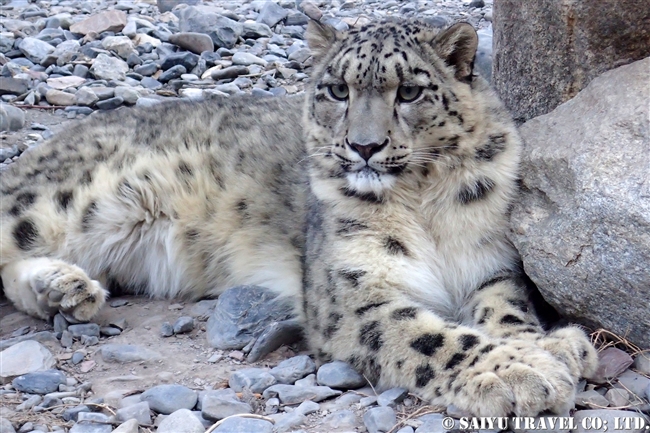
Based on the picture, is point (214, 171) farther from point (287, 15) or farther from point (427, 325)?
point (287, 15)

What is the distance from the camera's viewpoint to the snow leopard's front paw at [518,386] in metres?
2.55

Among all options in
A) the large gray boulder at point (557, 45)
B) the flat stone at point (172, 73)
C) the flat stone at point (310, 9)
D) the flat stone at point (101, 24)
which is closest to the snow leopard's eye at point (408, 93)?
the large gray boulder at point (557, 45)

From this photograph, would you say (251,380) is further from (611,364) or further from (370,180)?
(611,364)

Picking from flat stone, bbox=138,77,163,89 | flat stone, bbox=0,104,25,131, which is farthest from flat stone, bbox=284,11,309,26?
flat stone, bbox=0,104,25,131

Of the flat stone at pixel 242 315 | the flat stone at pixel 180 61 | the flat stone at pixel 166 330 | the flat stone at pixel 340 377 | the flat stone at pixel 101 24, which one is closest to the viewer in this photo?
the flat stone at pixel 340 377

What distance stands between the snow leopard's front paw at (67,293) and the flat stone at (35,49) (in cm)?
430

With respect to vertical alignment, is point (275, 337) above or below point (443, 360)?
below

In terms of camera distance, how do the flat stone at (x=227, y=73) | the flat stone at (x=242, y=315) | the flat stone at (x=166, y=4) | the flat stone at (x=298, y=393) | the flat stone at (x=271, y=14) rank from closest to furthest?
the flat stone at (x=298, y=393) → the flat stone at (x=242, y=315) → the flat stone at (x=227, y=73) → the flat stone at (x=271, y=14) → the flat stone at (x=166, y=4)

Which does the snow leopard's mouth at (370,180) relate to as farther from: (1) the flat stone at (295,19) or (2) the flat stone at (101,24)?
(1) the flat stone at (295,19)

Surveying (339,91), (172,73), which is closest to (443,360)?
(339,91)

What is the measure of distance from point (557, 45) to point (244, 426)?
2129 millimetres

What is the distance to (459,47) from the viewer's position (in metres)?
3.35

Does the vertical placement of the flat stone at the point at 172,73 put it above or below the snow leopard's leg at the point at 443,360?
above

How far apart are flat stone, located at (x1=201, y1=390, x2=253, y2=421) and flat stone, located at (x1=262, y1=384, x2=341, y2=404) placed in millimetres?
134
